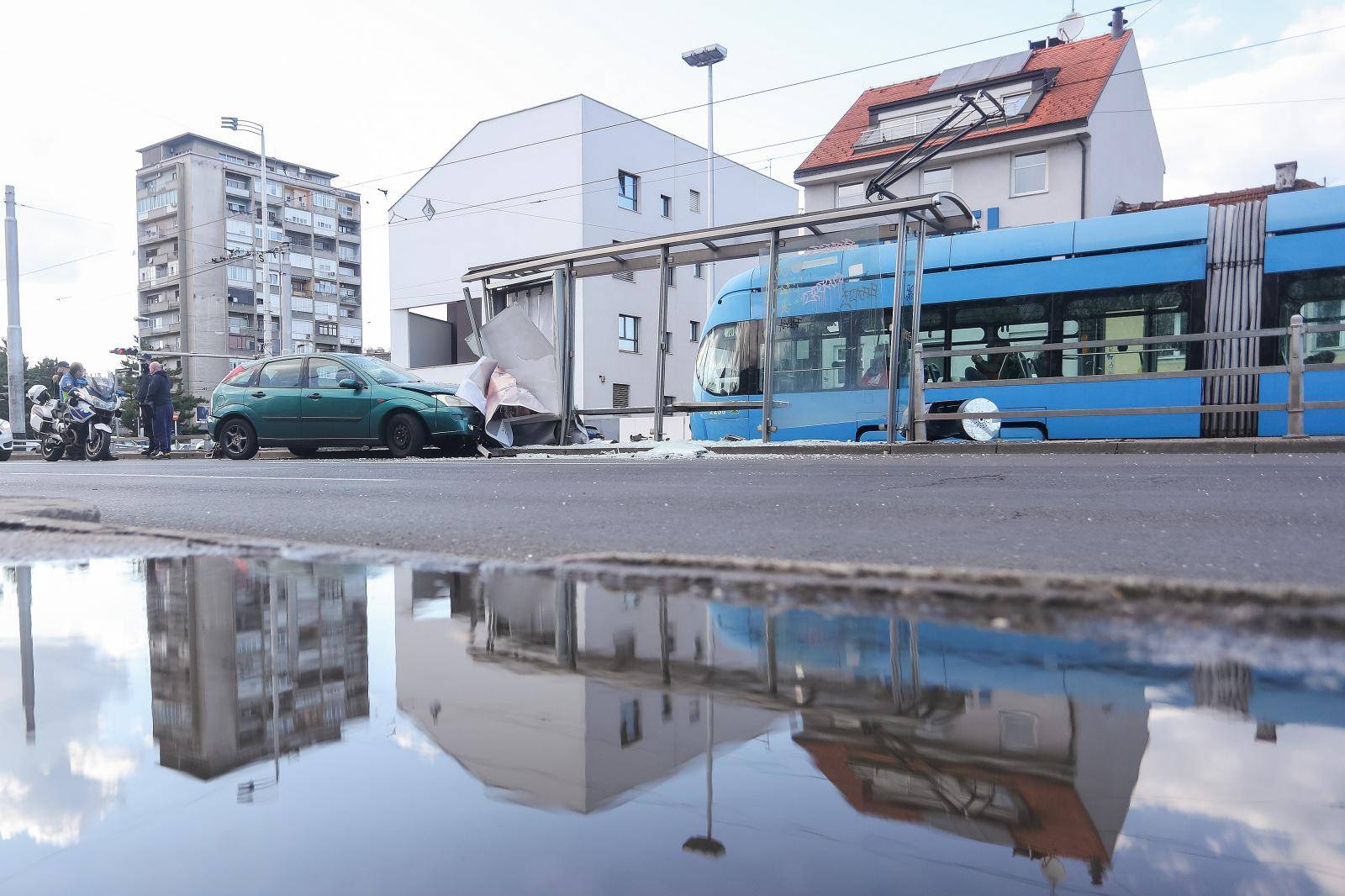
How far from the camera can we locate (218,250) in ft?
249

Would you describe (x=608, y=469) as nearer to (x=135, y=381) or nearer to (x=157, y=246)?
(x=135, y=381)

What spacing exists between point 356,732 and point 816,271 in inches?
462

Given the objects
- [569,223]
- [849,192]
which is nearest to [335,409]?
[569,223]

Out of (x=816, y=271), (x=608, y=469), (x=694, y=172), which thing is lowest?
(x=608, y=469)

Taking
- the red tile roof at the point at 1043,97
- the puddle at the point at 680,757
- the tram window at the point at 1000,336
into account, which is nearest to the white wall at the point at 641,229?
the red tile roof at the point at 1043,97

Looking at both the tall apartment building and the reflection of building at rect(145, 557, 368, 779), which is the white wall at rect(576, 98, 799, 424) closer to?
the reflection of building at rect(145, 557, 368, 779)

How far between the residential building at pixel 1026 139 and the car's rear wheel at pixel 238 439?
877 inches

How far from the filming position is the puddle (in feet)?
3.19

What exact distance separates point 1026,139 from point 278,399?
78.3 ft

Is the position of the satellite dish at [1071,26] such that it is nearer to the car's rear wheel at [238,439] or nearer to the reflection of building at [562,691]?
the car's rear wheel at [238,439]

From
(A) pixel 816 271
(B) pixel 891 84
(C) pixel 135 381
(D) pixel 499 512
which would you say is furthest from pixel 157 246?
(D) pixel 499 512

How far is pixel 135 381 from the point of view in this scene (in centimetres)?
6069

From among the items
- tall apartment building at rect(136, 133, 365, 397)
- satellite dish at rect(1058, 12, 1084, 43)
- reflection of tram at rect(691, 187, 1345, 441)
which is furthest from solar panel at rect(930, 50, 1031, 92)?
tall apartment building at rect(136, 133, 365, 397)

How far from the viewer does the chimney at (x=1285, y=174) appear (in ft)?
102
